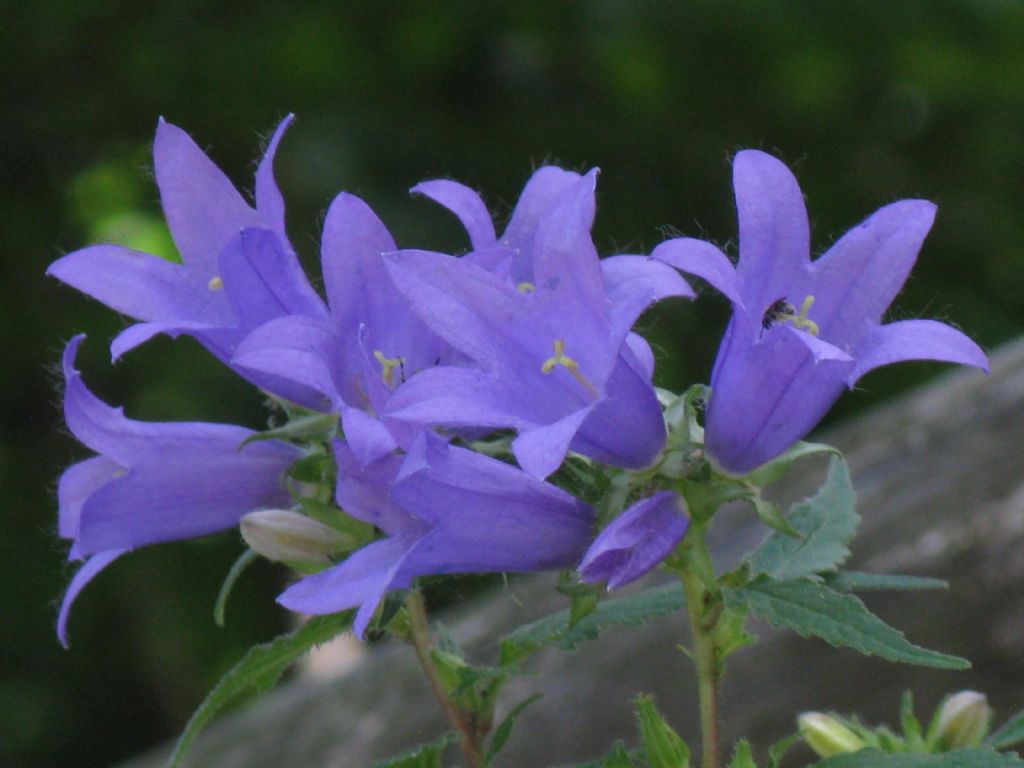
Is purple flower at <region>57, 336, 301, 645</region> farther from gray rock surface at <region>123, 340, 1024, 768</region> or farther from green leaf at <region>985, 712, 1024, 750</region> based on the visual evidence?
gray rock surface at <region>123, 340, 1024, 768</region>

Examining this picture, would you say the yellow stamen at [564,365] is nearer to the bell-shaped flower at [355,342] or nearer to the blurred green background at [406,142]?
the bell-shaped flower at [355,342]

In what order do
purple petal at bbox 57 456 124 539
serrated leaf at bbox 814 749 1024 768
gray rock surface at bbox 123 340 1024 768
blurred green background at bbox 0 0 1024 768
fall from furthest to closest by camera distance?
blurred green background at bbox 0 0 1024 768 → gray rock surface at bbox 123 340 1024 768 → purple petal at bbox 57 456 124 539 → serrated leaf at bbox 814 749 1024 768

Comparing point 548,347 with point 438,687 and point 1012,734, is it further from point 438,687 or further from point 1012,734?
point 1012,734

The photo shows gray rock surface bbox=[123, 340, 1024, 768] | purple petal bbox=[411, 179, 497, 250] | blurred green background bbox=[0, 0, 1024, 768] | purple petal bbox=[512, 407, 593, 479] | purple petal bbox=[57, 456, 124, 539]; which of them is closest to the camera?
purple petal bbox=[512, 407, 593, 479]

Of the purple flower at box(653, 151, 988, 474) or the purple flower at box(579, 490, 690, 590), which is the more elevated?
the purple flower at box(653, 151, 988, 474)

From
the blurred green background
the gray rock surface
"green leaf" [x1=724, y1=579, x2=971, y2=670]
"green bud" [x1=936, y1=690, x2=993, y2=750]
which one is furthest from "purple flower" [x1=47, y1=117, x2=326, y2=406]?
the blurred green background

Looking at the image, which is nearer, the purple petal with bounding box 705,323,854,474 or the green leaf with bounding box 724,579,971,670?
the green leaf with bounding box 724,579,971,670

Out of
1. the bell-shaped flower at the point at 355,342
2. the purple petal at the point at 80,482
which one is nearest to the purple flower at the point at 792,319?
the bell-shaped flower at the point at 355,342
